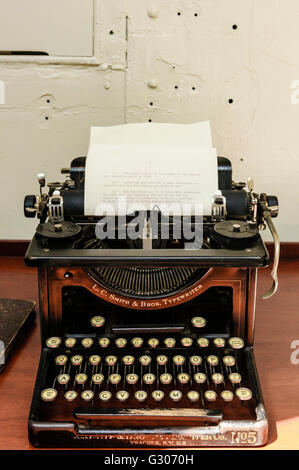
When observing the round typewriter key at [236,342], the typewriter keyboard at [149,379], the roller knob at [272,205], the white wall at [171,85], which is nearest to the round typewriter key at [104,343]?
the typewriter keyboard at [149,379]

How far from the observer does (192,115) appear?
7.06ft

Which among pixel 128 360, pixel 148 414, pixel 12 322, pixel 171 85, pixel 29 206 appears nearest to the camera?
pixel 148 414

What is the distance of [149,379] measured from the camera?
1.45 m

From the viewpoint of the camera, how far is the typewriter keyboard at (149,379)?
1.40 metres

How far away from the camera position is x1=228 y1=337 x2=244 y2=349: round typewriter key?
1530 millimetres

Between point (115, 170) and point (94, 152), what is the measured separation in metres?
0.09

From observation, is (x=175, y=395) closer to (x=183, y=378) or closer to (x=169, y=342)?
(x=183, y=378)

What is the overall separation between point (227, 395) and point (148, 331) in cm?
28

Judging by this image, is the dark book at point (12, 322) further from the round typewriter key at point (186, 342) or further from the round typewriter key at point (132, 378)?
the round typewriter key at point (186, 342)

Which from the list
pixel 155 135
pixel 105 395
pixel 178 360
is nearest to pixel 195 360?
pixel 178 360

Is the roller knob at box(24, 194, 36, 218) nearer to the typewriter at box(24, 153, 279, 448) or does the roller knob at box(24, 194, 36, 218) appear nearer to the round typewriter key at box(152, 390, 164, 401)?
the typewriter at box(24, 153, 279, 448)

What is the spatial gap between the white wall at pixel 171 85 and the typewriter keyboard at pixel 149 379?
0.88m

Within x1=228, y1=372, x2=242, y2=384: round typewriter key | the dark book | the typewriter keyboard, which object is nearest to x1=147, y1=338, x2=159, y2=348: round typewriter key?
the typewriter keyboard

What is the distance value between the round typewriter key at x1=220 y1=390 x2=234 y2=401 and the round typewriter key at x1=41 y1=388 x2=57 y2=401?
41 centimetres
